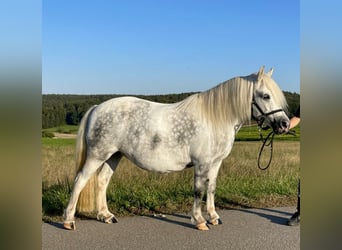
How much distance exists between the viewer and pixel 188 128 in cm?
312

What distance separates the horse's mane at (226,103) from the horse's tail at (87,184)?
103 centimetres

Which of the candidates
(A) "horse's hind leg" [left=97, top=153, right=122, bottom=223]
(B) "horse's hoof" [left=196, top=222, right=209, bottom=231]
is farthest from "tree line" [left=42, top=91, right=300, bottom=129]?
(B) "horse's hoof" [left=196, top=222, right=209, bottom=231]

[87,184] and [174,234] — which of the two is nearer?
[174,234]

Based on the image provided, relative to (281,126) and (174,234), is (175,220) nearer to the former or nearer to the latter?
(174,234)

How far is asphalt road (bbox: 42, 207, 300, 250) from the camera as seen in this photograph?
2.84 m

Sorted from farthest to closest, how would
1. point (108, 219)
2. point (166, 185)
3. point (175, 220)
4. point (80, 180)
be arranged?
point (166, 185)
point (175, 220)
point (108, 219)
point (80, 180)

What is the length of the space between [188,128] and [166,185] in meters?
1.54

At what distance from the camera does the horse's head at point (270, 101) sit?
3.01 m

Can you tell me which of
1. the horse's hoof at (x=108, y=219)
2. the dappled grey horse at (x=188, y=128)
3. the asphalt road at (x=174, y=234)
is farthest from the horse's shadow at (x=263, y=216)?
the horse's hoof at (x=108, y=219)

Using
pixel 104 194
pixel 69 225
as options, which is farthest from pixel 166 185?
pixel 69 225

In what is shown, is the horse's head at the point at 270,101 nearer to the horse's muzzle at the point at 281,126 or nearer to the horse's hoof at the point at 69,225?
the horse's muzzle at the point at 281,126

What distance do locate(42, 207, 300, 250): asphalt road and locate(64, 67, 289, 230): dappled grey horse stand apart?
17 cm

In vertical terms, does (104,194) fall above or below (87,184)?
below
